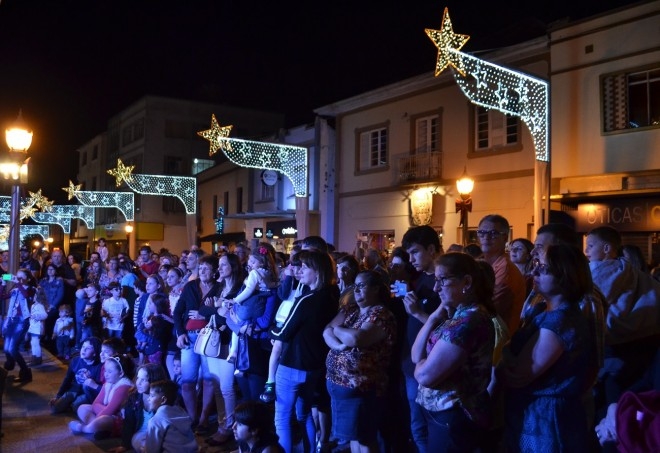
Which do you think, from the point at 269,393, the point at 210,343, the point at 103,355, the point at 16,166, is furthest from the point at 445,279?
the point at 16,166

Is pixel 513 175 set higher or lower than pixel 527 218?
higher

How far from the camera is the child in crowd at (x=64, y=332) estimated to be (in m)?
10.5

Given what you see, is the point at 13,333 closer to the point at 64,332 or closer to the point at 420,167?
the point at 64,332

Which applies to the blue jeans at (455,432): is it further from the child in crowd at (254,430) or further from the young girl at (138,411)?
the young girl at (138,411)

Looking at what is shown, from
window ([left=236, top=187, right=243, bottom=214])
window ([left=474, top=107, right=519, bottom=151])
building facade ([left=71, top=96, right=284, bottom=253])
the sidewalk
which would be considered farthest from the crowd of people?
building facade ([left=71, top=96, right=284, bottom=253])

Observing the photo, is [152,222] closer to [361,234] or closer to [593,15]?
[361,234]

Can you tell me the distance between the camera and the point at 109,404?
20.7 ft

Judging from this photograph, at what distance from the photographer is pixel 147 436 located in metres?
4.86

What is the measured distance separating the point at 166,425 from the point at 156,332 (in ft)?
7.76

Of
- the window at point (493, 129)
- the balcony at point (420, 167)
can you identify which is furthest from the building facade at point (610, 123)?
the balcony at point (420, 167)

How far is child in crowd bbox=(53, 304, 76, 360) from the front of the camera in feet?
34.6

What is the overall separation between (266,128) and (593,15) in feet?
102

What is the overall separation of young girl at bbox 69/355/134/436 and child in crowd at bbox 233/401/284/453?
2.62 metres

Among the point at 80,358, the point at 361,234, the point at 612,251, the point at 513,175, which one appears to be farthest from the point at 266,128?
the point at 612,251
